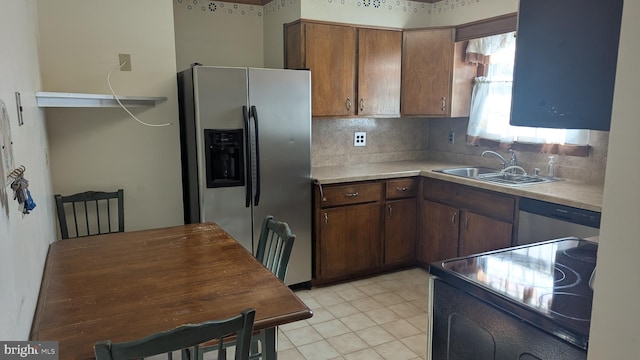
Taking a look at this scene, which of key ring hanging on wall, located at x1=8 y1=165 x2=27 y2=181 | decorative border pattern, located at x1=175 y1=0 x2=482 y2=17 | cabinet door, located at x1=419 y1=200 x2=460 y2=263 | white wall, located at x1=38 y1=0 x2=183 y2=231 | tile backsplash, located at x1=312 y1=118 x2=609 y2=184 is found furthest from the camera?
tile backsplash, located at x1=312 y1=118 x2=609 y2=184

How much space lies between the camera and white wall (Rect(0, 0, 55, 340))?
1043mm

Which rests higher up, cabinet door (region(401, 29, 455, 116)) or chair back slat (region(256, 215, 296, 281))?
cabinet door (region(401, 29, 455, 116))

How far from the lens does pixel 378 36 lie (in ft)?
12.3

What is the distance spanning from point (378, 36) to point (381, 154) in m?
1.12

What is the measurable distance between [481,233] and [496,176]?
1.80ft

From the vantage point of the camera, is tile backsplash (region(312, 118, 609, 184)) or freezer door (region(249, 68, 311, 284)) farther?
tile backsplash (region(312, 118, 609, 184))

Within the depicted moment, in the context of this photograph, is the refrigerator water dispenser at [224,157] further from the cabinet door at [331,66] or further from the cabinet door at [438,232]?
the cabinet door at [438,232]

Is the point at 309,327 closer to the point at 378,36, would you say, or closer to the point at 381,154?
the point at 381,154

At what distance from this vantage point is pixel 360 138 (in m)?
4.19

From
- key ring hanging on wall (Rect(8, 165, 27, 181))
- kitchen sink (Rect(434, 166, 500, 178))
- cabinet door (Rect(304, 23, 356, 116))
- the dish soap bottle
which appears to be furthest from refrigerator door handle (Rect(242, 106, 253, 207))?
the dish soap bottle

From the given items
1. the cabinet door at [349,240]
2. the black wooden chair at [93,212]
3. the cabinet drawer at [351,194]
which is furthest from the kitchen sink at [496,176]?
the black wooden chair at [93,212]

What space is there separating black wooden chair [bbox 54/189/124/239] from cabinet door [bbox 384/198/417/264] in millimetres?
2025

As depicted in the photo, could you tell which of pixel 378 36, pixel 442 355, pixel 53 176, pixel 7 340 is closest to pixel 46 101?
pixel 53 176

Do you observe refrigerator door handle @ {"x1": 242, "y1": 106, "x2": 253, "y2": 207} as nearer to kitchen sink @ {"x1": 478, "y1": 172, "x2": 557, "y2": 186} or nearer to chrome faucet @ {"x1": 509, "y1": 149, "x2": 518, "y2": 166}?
kitchen sink @ {"x1": 478, "y1": 172, "x2": 557, "y2": 186}
